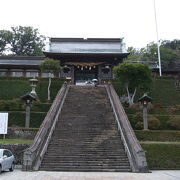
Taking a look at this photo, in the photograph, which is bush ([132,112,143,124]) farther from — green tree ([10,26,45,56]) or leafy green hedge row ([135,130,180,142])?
green tree ([10,26,45,56])

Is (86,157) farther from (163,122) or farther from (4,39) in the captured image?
(4,39)

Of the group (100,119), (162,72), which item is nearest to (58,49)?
(162,72)

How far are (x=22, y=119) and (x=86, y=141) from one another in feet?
27.2

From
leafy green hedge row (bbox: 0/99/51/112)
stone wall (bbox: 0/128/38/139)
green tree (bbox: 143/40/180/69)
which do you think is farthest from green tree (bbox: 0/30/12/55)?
stone wall (bbox: 0/128/38/139)

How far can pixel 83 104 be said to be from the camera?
27.1 m

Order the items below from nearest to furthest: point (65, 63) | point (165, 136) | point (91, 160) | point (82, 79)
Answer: point (91, 160) < point (165, 136) < point (65, 63) < point (82, 79)

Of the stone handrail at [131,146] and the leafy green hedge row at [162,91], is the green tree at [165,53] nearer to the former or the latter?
the leafy green hedge row at [162,91]

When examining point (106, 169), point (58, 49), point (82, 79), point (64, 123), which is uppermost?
point (58, 49)

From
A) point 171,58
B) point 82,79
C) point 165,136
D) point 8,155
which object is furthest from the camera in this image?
point 171,58

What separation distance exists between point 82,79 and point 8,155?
38024 mm

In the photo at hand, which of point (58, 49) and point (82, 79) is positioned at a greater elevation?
point (58, 49)

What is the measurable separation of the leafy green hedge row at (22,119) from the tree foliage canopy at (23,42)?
4853 centimetres

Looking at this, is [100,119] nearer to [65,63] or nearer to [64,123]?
[64,123]

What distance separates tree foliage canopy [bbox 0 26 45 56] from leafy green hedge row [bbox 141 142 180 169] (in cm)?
5825
